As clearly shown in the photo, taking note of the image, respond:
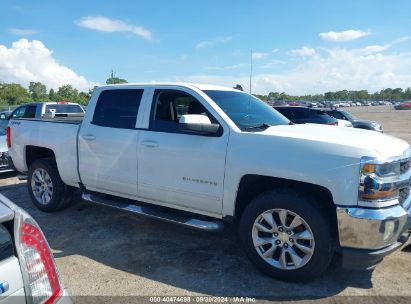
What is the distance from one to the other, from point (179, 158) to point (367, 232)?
2.02 meters

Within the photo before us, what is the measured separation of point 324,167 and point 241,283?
1.37 metres

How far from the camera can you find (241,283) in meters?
3.53

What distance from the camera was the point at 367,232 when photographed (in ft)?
10.2

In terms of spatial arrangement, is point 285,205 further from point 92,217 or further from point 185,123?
point 92,217

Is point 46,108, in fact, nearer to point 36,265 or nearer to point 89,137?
point 89,137

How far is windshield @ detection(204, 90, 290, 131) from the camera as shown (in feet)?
13.3

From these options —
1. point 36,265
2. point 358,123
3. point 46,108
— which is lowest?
point 358,123

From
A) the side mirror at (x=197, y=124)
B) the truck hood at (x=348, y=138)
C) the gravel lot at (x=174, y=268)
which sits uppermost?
the side mirror at (x=197, y=124)

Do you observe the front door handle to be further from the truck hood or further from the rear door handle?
the truck hood

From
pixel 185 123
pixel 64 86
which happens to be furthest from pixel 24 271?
pixel 64 86

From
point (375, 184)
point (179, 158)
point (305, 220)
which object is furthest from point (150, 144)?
point (375, 184)

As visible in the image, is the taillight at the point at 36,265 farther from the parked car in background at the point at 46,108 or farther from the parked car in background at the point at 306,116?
the parked car in background at the point at 306,116

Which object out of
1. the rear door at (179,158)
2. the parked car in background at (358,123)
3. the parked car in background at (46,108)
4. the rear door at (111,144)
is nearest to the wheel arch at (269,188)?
the rear door at (179,158)

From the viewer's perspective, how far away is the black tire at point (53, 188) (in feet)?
18.0
